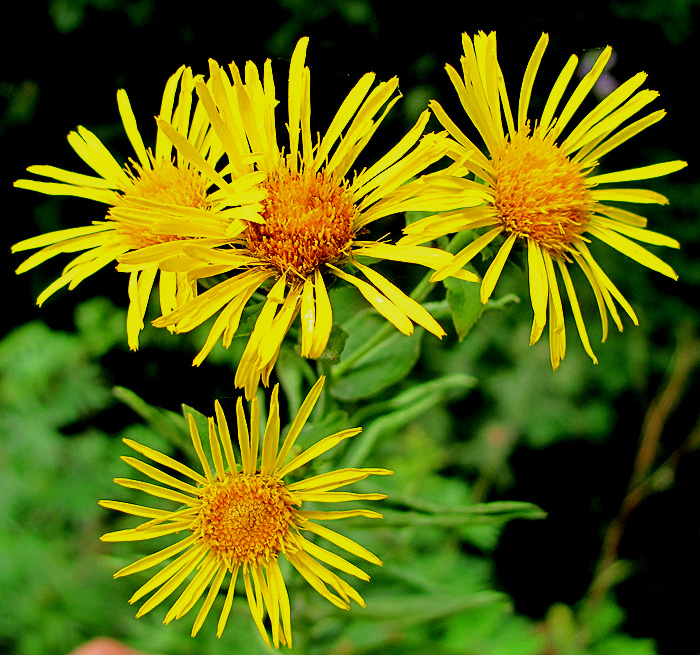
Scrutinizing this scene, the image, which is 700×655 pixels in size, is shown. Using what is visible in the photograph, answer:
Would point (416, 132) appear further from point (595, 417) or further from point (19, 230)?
point (19, 230)

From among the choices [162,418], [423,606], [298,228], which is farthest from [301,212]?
[423,606]

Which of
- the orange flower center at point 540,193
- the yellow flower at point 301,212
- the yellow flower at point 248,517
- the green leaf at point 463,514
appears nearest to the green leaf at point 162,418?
the yellow flower at point 248,517

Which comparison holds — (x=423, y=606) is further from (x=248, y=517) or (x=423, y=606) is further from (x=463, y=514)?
(x=248, y=517)

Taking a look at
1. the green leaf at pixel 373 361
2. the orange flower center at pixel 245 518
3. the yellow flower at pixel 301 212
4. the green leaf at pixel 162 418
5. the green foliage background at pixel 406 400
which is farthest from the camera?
the green foliage background at pixel 406 400

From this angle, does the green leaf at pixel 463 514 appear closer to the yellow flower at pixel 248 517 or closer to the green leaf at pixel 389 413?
the green leaf at pixel 389 413

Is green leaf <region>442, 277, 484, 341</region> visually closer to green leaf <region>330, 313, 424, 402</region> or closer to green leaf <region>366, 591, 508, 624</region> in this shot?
green leaf <region>330, 313, 424, 402</region>

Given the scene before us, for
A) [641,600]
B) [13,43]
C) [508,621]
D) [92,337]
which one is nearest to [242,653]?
[508,621]
